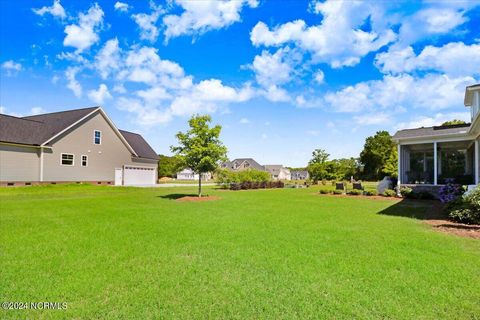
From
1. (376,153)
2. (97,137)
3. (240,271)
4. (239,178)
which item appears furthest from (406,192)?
(376,153)

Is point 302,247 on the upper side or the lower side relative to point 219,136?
lower

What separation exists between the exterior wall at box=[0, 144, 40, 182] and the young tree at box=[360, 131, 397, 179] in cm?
5361

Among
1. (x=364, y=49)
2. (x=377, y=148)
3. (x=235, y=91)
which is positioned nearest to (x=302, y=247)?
(x=364, y=49)

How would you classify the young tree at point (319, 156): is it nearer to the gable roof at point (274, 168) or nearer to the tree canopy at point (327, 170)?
the tree canopy at point (327, 170)

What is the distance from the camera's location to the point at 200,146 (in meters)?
17.3

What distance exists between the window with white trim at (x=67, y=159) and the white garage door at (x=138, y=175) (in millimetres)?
6408

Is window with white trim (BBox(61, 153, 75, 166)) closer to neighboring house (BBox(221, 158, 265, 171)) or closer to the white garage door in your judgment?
the white garage door

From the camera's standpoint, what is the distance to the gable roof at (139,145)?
35.7 metres

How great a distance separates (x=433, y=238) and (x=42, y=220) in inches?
460

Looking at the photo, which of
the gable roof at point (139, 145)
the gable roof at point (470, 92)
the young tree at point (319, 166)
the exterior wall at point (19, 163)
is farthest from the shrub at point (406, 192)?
the exterior wall at point (19, 163)

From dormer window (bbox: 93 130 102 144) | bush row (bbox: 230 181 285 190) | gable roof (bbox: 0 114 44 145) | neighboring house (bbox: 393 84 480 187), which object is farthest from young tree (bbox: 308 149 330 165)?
gable roof (bbox: 0 114 44 145)

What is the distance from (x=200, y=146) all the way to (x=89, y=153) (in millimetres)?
17212

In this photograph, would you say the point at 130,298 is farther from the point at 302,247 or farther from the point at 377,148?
the point at 377,148

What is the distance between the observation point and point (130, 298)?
364cm
